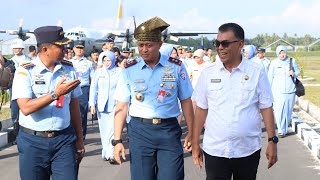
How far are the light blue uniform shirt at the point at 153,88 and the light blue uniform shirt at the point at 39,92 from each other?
613 millimetres

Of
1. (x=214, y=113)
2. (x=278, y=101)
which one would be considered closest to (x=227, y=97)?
(x=214, y=113)

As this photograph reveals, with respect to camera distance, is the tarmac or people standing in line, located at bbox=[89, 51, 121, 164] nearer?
the tarmac

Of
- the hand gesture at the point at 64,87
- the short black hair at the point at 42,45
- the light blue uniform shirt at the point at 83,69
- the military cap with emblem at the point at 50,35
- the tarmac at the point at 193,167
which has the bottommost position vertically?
the tarmac at the point at 193,167

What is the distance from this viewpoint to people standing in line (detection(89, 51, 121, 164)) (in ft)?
28.2

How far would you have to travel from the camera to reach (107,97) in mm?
8602

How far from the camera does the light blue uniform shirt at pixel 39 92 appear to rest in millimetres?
4398

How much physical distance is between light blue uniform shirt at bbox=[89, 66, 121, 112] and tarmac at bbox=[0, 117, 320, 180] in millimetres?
946

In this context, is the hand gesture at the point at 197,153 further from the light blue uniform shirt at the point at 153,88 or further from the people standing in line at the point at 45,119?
the people standing in line at the point at 45,119

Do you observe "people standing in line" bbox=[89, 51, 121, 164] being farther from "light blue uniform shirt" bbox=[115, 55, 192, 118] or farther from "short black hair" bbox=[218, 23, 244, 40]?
"short black hair" bbox=[218, 23, 244, 40]

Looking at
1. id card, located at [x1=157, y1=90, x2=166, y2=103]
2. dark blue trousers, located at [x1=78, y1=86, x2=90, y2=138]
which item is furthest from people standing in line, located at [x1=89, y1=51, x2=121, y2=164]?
id card, located at [x1=157, y1=90, x2=166, y2=103]

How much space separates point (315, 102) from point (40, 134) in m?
15.0

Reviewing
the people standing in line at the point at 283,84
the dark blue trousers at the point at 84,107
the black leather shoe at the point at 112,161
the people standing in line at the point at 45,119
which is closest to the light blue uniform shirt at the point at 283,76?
the people standing in line at the point at 283,84

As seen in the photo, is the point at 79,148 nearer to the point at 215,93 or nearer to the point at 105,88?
the point at 215,93

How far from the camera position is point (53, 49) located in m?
4.46
